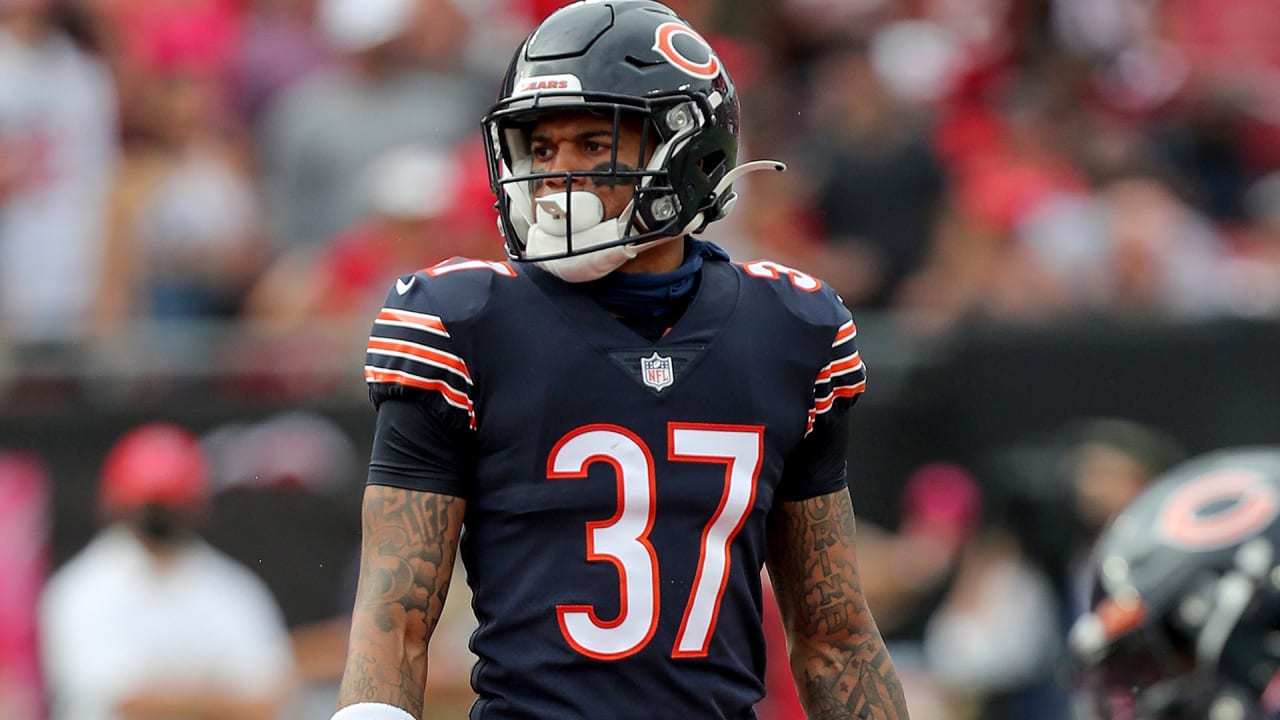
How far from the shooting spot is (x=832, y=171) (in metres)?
9.53

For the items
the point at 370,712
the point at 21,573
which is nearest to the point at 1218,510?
the point at 370,712

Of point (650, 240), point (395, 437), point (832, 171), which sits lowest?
point (832, 171)

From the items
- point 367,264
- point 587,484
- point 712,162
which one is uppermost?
point 712,162

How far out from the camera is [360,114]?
904 centimetres

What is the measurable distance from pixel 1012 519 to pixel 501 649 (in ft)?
17.2

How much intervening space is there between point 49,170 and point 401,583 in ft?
19.8

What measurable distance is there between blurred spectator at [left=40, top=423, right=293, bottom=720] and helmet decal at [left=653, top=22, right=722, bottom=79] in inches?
177

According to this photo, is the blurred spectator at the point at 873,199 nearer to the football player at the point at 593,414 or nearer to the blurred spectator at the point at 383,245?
the blurred spectator at the point at 383,245

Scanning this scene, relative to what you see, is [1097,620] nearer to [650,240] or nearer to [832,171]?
[650,240]

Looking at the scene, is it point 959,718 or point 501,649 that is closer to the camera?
point 501,649

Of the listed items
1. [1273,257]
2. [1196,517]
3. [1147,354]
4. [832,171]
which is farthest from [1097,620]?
[1273,257]

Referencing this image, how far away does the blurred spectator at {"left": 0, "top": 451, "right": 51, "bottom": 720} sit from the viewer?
793 centimetres

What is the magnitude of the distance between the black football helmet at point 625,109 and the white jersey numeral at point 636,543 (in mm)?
324

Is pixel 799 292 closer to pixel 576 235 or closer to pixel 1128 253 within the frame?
pixel 576 235
